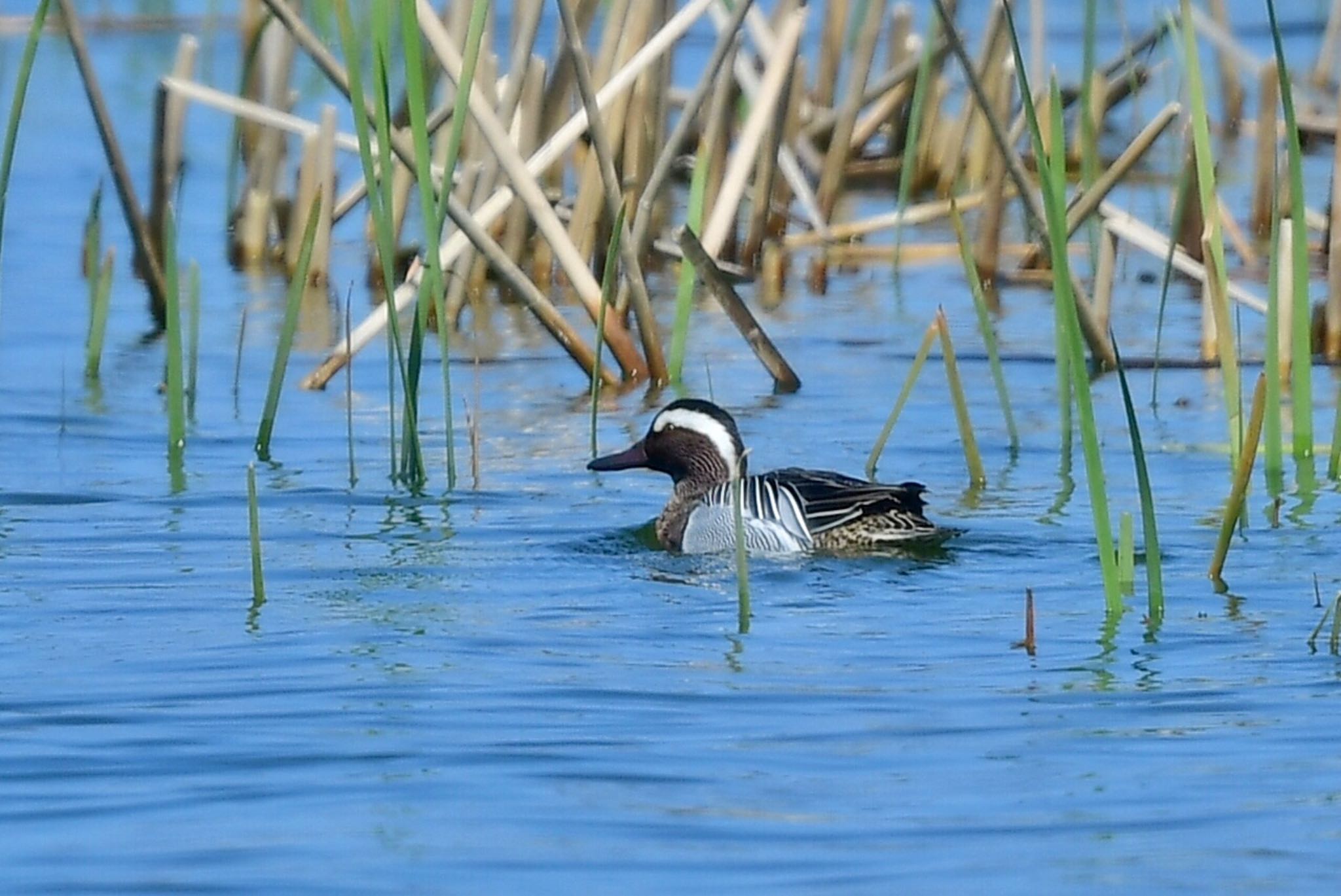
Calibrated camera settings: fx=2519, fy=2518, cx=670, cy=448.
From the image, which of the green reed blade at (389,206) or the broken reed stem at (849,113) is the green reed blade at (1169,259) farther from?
the broken reed stem at (849,113)

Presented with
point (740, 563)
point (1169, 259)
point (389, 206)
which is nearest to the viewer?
point (740, 563)

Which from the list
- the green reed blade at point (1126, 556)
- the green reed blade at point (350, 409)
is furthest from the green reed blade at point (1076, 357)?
the green reed blade at point (350, 409)

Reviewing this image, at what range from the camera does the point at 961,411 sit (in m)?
7.55

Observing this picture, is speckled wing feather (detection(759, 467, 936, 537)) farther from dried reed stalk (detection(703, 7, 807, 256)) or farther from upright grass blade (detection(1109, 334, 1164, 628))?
dried reed stalk (detection(703, 7, 807, 256))

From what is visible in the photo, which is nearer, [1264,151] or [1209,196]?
[1209,196]

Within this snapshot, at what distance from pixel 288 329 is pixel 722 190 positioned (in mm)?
2883

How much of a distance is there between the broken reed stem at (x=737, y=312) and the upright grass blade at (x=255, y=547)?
2.52m

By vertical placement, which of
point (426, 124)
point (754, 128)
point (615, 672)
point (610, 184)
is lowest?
point (615, 672)

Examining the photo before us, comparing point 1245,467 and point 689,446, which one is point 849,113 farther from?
point 1245,467

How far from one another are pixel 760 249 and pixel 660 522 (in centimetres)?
434

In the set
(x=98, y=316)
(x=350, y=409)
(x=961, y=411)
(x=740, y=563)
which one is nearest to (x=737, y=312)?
(x=961, y=411)

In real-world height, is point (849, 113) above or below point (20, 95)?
above

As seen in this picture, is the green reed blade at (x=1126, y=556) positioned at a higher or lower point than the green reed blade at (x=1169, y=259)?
lower

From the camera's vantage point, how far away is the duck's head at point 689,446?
780 cm
